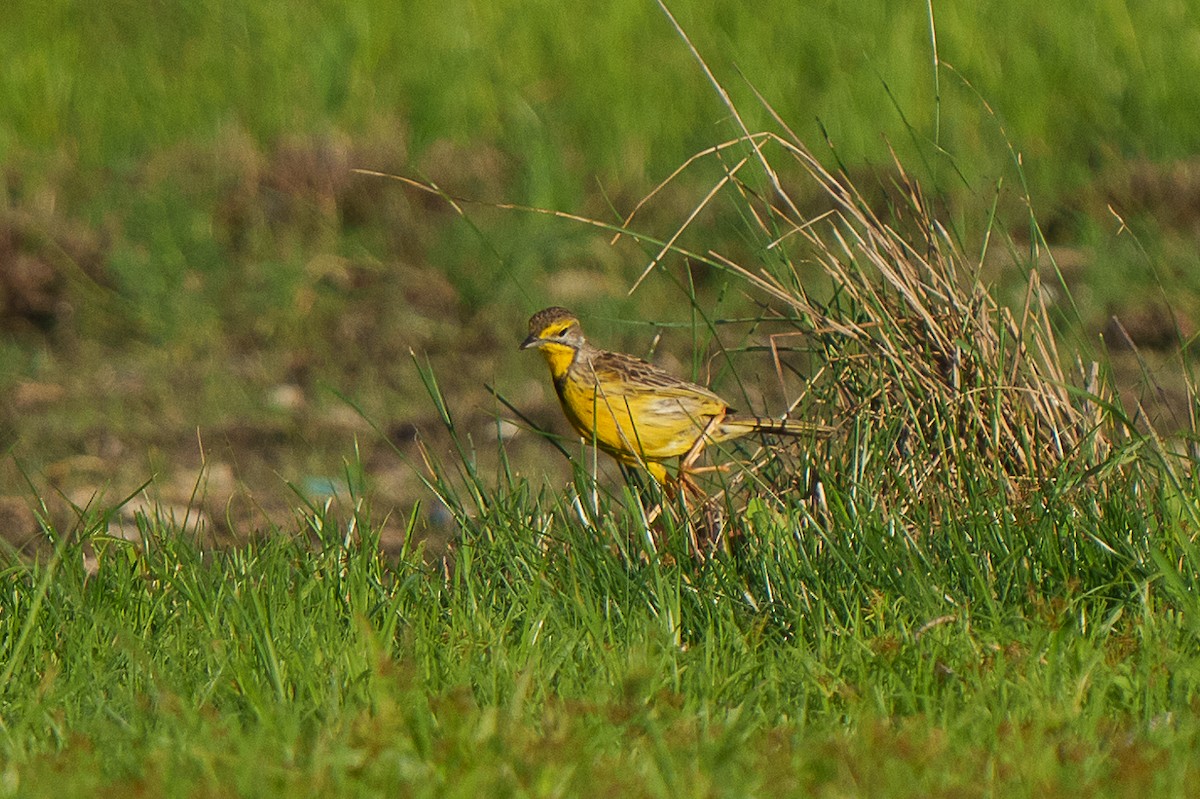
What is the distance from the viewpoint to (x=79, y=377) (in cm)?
812

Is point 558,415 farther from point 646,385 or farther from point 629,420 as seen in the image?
point 629,420

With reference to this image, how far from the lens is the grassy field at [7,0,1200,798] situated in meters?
3.42

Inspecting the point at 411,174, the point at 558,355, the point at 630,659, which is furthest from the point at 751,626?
the point at 411,174

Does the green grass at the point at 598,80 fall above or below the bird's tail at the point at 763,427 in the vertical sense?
below

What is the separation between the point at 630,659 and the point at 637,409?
1.71 m

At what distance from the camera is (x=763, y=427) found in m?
5.15

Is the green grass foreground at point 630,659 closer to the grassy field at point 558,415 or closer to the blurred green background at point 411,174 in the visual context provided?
the grassy field at point 558,415

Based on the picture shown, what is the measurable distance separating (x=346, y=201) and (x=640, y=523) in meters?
5.40

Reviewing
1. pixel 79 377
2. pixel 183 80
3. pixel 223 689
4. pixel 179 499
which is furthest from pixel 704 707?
pixel 183 80

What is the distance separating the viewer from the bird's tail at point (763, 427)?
4.97 m

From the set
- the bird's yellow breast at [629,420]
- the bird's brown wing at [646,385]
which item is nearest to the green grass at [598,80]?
the bird's brown wing at [646,385]

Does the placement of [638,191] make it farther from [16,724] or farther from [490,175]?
[16,724]

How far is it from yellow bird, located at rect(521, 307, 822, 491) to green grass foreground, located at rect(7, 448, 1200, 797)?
1.11 feet

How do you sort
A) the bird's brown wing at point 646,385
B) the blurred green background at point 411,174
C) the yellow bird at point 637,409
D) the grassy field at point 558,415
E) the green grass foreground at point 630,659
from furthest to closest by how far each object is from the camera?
the blurred green background at point 411,174 < the bird's brown wing at point 646,385 < the yellow bird at point 637,409 < the grassy field at point 558,415 < the green grass foreground at point 630,659
